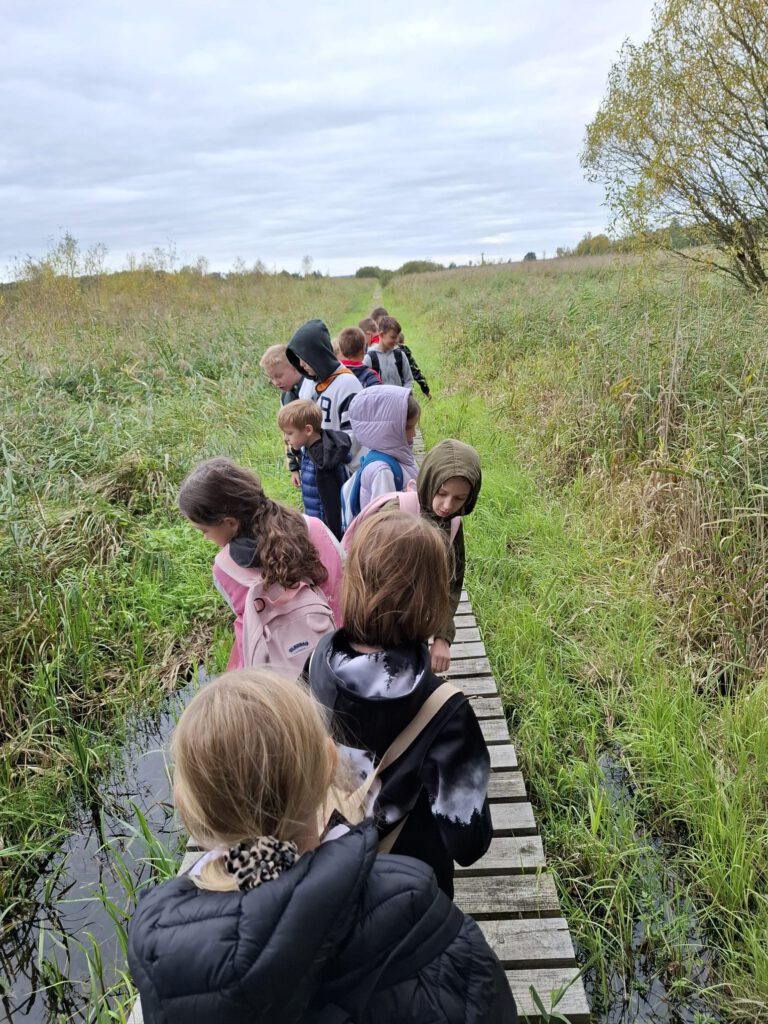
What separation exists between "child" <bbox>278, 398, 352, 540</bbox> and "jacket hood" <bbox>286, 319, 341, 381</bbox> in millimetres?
428

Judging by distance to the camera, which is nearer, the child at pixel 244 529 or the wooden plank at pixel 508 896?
the wooden plank at pixel 508 896

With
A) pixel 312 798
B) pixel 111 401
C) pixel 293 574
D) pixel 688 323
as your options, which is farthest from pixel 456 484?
A: pixel 111 401

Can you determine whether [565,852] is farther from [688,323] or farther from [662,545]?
[688,323]

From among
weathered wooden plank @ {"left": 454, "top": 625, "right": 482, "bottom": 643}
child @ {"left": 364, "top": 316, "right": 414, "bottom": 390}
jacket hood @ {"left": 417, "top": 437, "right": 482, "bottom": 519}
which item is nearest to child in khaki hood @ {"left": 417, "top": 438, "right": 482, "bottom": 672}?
jacket hood @ {"left": 417, "top": 437, "right": 482, "bottom": 519}

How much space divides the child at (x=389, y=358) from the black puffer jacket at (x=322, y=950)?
590 cm

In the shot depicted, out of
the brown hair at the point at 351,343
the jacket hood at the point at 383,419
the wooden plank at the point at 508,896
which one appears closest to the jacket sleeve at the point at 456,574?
the jacket hood at the point at 383,419

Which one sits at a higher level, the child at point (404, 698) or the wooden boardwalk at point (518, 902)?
the child at point (404, 698)

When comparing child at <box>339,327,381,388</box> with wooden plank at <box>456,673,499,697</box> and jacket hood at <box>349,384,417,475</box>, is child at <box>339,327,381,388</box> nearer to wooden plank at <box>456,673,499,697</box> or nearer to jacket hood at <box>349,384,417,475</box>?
jacket hood at <box>349,384,417,475</box>

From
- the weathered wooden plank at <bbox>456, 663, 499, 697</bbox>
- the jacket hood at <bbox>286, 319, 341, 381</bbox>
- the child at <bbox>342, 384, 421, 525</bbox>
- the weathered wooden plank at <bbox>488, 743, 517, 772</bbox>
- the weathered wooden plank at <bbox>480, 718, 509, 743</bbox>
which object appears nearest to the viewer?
the weathered wooden plank at <bbox>488, 743, 517, 772</bbox>

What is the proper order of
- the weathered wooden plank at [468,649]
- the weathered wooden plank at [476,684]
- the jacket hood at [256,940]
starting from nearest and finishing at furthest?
the jacket hood at [256,940], the weathered wooden plank at [476,684], the weathered wooden plank at [468,649]

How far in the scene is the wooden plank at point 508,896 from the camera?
208 centimetres

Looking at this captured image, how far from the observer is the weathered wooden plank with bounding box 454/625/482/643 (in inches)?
147

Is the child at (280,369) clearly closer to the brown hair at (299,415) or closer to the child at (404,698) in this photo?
the brown hair at (299,415)

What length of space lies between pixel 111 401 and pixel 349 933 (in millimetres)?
7876
